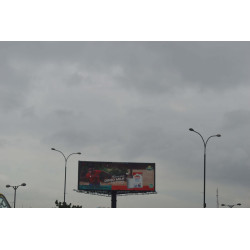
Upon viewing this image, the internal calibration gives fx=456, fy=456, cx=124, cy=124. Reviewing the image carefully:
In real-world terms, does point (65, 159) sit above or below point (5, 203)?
above

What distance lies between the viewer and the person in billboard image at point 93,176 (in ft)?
269

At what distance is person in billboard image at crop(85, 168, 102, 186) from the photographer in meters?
82.0

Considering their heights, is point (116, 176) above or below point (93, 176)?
above

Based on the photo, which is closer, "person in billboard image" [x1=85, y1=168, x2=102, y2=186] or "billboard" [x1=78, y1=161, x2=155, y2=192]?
"person in billboard image" [x1=85, y1=168, x2=102, y2=186]

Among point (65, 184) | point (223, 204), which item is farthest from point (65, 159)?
point (223, 204)

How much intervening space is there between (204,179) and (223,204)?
200 ft

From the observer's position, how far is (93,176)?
82.2 meters

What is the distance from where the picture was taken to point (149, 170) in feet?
276

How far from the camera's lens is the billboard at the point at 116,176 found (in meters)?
82.2

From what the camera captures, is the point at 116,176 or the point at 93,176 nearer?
the point at 93,176

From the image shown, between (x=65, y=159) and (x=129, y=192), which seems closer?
(x=65, y=159)

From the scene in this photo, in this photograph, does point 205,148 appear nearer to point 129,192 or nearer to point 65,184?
point 65,184

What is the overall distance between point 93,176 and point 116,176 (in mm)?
4326

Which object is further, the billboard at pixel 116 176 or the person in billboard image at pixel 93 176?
the billboard at pixel 116 176
